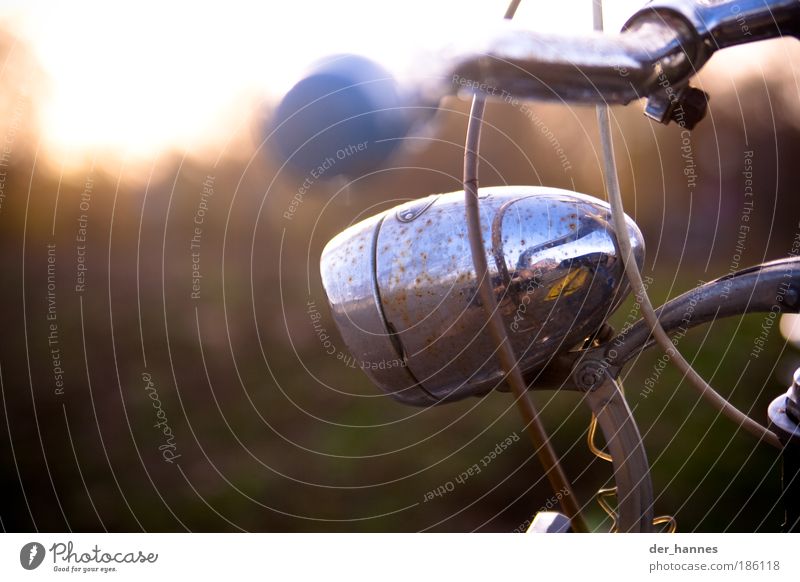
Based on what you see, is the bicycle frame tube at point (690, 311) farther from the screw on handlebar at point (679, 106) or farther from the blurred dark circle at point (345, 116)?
the blurred dark circle at point (345, 116)

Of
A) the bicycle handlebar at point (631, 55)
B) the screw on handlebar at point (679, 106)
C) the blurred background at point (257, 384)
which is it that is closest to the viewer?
the bicycle handlebar at point (631, 55)

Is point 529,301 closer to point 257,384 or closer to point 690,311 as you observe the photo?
point 690,311

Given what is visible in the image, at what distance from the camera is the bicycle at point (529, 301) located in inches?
23.8

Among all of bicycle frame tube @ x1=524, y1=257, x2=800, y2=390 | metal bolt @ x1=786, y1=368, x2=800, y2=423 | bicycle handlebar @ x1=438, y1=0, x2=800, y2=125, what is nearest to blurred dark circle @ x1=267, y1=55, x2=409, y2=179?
bicycle handlebar @ x1=438, y1=0, x2=800, y2=125

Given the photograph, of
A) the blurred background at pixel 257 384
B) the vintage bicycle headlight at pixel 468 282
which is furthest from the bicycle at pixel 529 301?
the blurred background at pixel 257 384

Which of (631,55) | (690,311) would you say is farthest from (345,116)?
(690,311)

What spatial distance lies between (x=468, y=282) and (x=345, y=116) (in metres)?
0.20

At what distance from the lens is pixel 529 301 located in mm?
616

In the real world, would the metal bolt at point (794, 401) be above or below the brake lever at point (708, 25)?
below

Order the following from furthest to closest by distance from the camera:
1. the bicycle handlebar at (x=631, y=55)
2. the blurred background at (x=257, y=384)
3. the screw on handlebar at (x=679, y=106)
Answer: the blurred background at (x=257, y=384) < the screw on handlebar at (x=679, y=106) < the bicycle handlebar at (x=631, y=55)

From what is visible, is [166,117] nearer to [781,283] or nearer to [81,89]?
[81,89]
